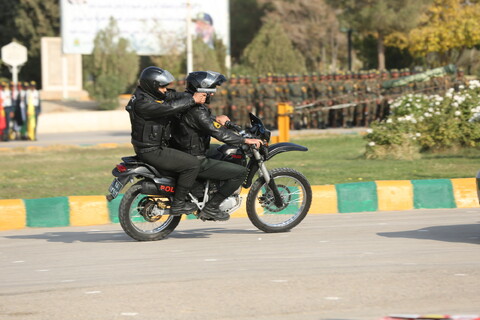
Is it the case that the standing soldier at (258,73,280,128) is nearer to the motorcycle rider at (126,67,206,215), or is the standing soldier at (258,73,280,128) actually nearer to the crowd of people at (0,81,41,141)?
the crowd of people at (0,81,41,141)

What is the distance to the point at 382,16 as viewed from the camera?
47312 millimetres

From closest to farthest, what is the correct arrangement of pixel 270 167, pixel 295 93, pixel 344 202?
pixel 344 202, pixel 270 167, pixel 295 93

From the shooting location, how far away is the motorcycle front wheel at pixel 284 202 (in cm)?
919

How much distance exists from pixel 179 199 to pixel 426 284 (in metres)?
2.88

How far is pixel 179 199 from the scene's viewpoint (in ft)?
29.0

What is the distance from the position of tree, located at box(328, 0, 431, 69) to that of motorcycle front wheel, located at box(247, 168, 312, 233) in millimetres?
38650

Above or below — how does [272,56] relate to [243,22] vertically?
→ below

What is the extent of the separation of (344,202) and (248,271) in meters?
4.03

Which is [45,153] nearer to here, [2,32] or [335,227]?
[335,227]

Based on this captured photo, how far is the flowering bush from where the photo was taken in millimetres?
15898

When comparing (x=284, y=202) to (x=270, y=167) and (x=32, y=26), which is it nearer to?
(x=270, y=167)

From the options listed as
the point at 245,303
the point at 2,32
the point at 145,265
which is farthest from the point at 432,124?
the point at 2,32

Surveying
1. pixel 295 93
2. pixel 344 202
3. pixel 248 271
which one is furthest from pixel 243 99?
pixel 248 271

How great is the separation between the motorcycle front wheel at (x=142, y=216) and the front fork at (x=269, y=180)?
877mm
